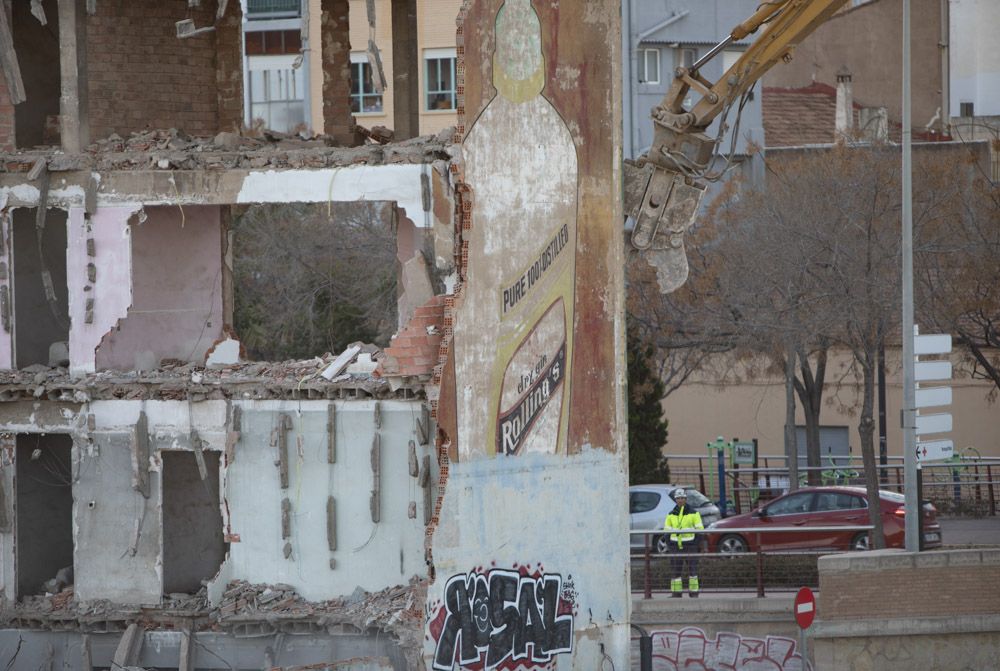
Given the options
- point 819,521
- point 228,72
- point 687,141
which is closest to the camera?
point 687,141

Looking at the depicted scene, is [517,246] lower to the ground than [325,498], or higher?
higher

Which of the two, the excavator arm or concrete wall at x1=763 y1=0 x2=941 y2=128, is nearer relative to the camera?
the excavator arm

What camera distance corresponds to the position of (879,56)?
4775cm

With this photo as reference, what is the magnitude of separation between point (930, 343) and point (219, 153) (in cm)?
1000

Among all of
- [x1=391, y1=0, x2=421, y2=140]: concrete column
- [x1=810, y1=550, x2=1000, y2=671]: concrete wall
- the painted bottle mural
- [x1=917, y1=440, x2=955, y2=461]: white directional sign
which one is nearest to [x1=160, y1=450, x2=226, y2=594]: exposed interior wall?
[x1=391, y1=0, x2=421, y2=140]: concrete column

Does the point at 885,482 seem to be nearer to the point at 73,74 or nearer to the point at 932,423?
the point at 932,423

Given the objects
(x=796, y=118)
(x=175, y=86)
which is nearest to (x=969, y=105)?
(x=796, y=118)

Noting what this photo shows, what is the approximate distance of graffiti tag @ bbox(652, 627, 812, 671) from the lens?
69.5 ft

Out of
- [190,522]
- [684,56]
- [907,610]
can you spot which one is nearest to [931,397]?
[907,610]

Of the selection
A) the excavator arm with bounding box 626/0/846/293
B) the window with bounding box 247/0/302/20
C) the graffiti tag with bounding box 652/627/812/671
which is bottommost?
the graffiti tag with bounding box 652/627/812/671

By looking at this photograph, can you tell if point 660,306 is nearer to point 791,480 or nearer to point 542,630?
point 791,480

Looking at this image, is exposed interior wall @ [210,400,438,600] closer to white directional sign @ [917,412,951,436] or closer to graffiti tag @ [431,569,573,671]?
graffiti tag @ [431,569,573,671]

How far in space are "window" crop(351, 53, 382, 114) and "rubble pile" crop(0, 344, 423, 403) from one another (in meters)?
24.4

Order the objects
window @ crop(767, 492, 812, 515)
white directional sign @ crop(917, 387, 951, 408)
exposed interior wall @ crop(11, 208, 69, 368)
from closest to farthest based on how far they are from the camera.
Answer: white directional sign @ crop(917, 387, 951, 408) < exposed interior wall @ crop(11, 208, 69, 368) < window @ crop(767, 492, 812, 515)
